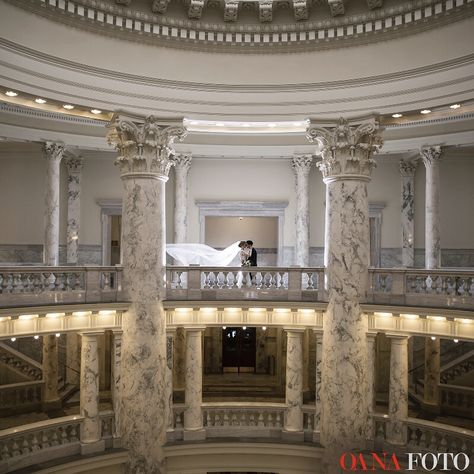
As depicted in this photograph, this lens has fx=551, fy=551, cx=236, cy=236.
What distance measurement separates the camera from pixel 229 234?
25.2 meters

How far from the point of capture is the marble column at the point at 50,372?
55.3 ft

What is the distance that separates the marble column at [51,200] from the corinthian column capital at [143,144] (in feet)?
11.5

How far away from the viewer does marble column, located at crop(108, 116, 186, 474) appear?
43.9ft

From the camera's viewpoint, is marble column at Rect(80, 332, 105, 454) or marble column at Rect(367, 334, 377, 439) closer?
marble column at Rect(80, 332, 105, 454)

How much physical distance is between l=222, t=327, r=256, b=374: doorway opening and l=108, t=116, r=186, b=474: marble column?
7037mm

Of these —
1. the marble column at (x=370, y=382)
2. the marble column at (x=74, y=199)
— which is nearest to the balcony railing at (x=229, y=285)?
the marble column at (x=370, y=382)

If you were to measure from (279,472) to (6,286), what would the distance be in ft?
27.0

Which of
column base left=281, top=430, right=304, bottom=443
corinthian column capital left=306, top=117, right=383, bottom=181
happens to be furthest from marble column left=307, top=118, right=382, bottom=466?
column base left=281, top=430, right=304, bottom=443

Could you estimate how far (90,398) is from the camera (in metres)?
13.4

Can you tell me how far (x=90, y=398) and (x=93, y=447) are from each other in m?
1.16

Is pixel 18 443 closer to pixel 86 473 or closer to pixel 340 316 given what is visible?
pixel 86 473

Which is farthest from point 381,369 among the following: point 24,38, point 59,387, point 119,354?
point 24,38

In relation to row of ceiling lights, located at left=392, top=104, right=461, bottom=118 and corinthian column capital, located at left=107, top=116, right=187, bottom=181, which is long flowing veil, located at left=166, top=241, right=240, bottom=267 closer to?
corinthian column capital, located at left=107, top=116, right=187, bottom=181

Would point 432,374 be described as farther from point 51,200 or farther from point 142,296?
point 51,200
